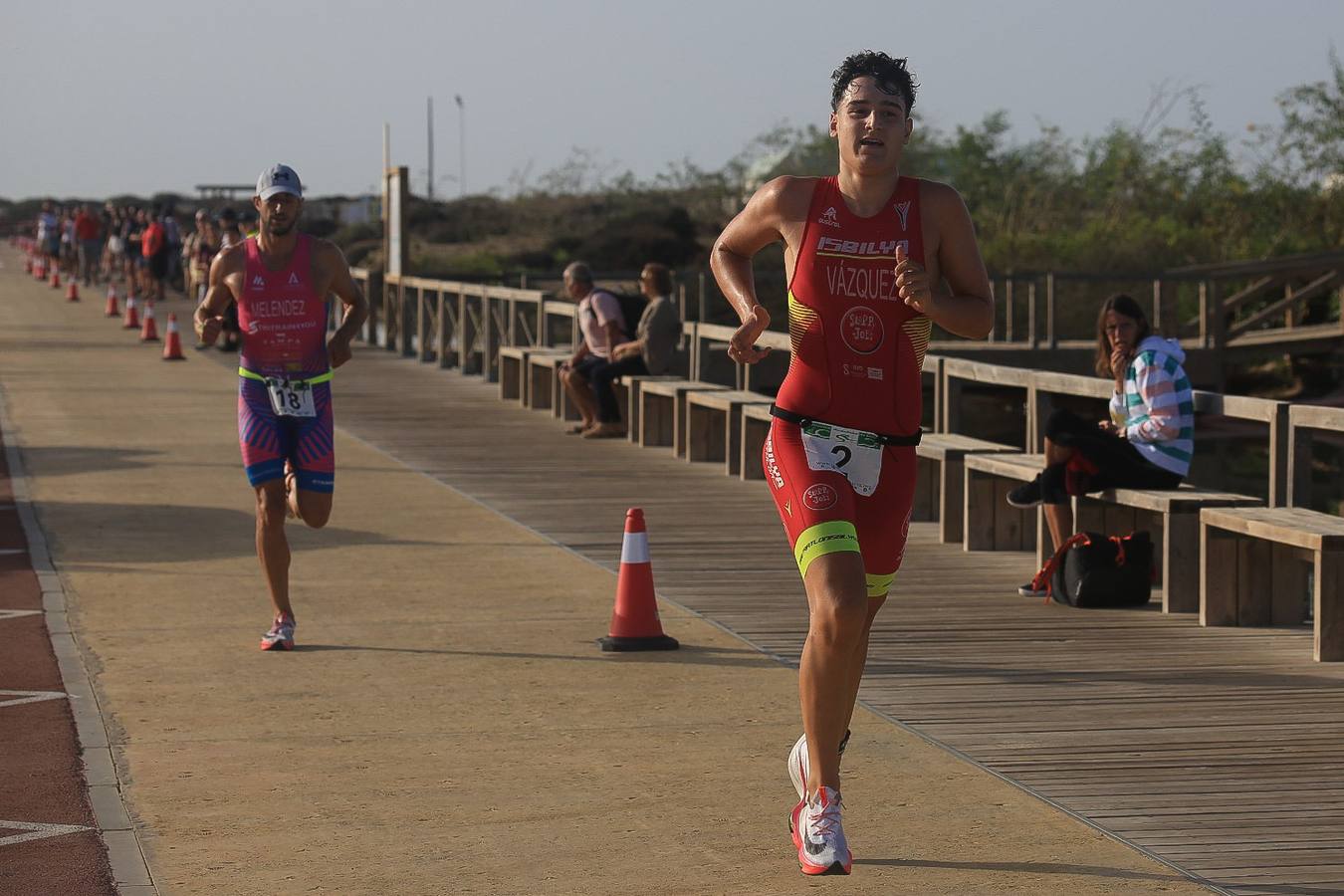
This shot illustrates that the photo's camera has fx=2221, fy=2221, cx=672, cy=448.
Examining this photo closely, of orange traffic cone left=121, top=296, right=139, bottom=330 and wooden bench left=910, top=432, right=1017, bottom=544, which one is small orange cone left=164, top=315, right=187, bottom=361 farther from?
wooden bench left=910, top=432, right=1017, bottom=544

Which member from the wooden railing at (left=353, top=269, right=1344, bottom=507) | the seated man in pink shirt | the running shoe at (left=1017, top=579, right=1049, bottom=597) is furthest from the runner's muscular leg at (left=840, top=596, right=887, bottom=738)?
the seated man in pink shirt

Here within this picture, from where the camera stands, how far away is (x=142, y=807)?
6453mm

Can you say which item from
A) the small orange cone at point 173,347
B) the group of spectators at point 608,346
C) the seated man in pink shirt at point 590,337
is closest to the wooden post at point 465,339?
the small orange cone at point 173,347

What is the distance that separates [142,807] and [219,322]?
312 cm

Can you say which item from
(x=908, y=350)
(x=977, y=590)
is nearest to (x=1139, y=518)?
(x=977, y=590)

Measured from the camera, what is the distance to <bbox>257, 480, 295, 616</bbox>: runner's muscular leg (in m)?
9.03

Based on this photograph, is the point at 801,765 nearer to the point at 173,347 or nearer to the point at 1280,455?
the point at 1280,455

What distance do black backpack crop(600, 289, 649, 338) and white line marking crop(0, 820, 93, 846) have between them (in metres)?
12.8

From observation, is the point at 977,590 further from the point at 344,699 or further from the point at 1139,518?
the point at 344,699

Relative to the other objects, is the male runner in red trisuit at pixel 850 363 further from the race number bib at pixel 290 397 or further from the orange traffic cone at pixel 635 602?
the race number bib at pixel 290 397

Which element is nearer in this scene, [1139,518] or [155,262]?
[1139,518]

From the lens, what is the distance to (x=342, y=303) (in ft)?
30.2

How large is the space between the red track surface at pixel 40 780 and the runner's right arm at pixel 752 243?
7.12ft

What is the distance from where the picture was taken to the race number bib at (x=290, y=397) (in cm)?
898
